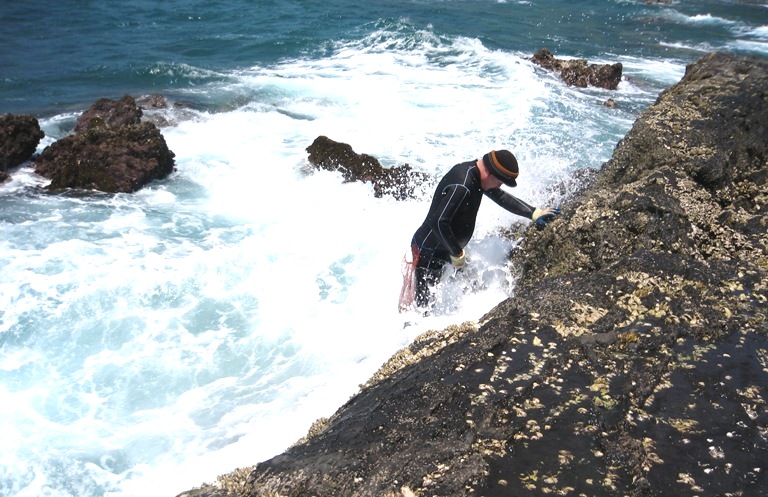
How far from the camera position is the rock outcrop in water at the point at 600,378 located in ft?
9.40

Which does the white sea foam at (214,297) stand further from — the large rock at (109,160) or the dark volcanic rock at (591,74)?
the dark volcanic rock at (591,74)

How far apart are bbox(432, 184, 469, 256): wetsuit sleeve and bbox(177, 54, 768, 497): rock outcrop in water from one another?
2.56 feet

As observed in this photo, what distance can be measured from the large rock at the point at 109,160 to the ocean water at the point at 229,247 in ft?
1.06

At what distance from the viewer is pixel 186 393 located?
233 inches

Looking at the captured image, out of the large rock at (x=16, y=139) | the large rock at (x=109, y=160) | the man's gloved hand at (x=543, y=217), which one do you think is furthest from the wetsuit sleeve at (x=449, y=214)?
the large rock at (x=16, y=139)

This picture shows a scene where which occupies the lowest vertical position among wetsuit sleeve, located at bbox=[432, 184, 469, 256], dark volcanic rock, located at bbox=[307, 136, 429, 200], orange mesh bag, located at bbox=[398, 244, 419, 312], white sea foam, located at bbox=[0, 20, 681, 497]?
white sea foam, located at bbox=[0, 20, 681, 497]

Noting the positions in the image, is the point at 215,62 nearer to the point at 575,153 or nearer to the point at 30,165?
the point at 30,165

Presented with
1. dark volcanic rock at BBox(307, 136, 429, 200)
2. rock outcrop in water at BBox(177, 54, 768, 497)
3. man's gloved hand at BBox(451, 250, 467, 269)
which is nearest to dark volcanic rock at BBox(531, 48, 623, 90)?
dark volcanic rock at BBox(307, 136, 429, 200)

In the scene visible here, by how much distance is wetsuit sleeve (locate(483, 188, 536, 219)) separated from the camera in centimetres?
582

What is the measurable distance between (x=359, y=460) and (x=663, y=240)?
3015mm

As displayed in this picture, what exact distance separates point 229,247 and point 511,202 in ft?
14.6

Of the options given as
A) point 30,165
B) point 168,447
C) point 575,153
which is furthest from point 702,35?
point 168,447

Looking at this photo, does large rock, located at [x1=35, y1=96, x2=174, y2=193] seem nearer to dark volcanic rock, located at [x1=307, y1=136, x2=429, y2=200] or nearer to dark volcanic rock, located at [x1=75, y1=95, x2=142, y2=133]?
dark volcanic rock, located at [x1=75, y1=95, x2=142, y2=133]

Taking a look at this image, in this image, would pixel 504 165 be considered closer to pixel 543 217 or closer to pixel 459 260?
pixel 543 217
